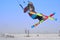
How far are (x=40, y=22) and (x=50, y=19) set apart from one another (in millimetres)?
2598

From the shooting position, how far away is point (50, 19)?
37938 millimetres

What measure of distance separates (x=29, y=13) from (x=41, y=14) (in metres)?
2.95

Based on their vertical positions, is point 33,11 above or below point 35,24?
above

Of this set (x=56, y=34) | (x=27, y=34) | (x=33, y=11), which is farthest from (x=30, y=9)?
(x=56, y=34)

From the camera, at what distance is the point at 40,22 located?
36312 millimetres

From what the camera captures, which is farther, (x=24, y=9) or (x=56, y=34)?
(x=56, y=34)

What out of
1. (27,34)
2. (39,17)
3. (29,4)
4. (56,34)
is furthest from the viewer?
(56,34)

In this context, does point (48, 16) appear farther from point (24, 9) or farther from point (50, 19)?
point (24, 9)

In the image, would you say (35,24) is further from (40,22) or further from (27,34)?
(27,34)

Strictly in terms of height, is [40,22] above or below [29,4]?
below

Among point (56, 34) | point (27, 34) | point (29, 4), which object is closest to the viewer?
point (29, 4)

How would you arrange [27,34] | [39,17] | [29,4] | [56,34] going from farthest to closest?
[56,34], [27,34], [39,17], [29,4]

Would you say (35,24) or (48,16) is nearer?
(35,24)

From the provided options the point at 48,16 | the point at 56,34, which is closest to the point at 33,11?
the point at 48,16
